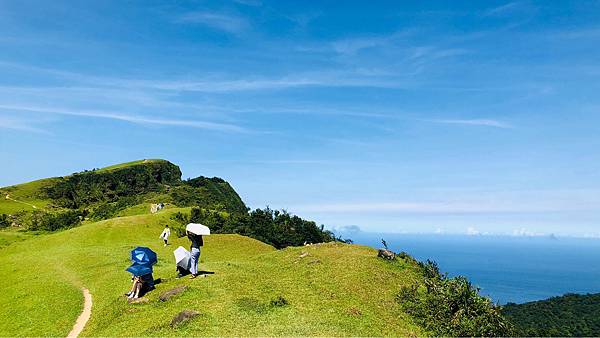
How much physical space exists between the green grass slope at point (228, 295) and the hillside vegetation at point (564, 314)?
5961 centimetres

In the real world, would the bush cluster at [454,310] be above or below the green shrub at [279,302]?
above

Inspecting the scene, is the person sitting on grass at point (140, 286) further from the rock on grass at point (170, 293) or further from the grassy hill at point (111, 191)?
the grassy hill at point (111, 191)

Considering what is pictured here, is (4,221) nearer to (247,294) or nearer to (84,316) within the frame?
(84,316)

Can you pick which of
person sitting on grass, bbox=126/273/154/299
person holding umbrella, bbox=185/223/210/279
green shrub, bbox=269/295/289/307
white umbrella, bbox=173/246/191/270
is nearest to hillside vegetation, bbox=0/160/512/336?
green shrub, bbox=269/295/289/307

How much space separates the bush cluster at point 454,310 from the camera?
71.3 ft

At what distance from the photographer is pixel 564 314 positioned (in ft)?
296

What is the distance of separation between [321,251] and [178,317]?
66.3 ft

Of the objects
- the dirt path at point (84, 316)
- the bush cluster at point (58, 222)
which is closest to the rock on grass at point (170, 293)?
the dirt path at point (84, 316)

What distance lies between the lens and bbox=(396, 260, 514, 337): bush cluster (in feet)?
71.3

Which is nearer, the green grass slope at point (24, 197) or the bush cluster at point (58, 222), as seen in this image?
the bush cluster at point (58, 222)

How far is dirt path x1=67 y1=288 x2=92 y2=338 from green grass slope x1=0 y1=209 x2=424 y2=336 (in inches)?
14.8

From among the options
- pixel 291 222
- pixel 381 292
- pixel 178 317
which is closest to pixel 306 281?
pixel 381 292

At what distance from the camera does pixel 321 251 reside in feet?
128

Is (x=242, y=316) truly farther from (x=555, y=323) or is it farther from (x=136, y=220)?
(x=555, y=323)
